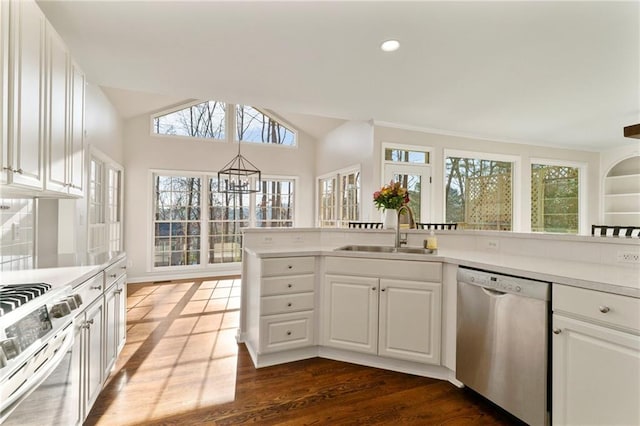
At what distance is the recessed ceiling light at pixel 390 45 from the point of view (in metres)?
2.40

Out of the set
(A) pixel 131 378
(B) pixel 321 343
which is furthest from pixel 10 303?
(B) pixel 321 343

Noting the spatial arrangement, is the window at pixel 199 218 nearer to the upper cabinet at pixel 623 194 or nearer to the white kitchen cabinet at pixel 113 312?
the white kitchen cabinet at pixel 113 312

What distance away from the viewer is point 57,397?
1.22m

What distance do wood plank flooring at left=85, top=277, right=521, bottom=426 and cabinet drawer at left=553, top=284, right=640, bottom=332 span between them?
34.2 inches

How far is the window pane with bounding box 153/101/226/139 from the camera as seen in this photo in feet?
18.5

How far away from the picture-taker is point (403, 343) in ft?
7.48

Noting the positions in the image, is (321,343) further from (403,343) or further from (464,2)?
(464,2)

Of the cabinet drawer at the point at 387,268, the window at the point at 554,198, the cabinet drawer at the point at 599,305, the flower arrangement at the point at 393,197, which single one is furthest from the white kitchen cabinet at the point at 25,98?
the window at the point at 554,198

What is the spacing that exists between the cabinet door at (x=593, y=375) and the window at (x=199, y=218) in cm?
543

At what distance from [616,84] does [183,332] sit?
5291 mm

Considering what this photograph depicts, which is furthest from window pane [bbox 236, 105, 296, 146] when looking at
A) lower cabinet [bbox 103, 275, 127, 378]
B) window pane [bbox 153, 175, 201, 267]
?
lower cabinet [bbox 103, 275, 127, 378]

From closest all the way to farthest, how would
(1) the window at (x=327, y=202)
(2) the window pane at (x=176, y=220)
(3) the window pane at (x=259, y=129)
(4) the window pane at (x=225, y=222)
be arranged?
(2) the window pane at (x=176, y=220)
(1) the window at (x=327, y=202)
(4) the window pane at (x=225, y=222)
(3) the window pane at (x=259, y=129)

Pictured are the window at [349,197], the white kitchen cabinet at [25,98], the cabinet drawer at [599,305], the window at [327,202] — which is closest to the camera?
the cabinet drawer at [599,305]

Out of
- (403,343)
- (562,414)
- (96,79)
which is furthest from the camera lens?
(96,79)
